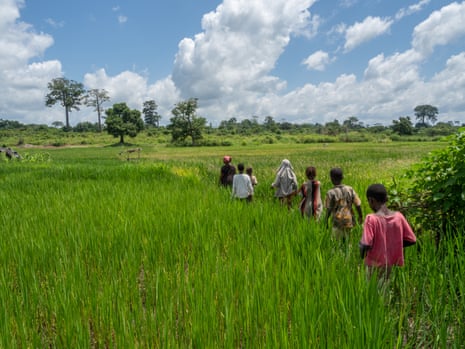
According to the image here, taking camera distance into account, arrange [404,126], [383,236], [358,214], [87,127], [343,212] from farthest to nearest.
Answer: [87,127] < [404,126] < [358,214] < [343,212] < [383,236]

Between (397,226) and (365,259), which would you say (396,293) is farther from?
(397,226)

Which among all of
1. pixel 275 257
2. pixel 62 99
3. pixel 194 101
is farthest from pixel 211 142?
pixel 275 257

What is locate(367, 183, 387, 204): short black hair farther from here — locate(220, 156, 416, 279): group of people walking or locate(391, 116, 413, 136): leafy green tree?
locate(391, 116, 413, 136): leafy green tree

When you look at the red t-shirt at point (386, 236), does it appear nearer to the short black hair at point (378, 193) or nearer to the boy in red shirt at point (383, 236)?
the boy in red shirt at point (383, 236)

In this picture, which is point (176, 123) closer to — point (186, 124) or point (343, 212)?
point (186, 124)

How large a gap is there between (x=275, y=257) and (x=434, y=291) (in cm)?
140

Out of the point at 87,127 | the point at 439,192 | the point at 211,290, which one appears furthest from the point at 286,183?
the point at 87,127

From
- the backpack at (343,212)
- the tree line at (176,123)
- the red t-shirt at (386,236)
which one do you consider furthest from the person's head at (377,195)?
the tree line at (176,123)

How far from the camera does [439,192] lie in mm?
3156

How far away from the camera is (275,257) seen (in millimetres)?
3068

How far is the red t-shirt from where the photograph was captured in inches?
96.7

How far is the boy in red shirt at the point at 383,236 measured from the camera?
2.46 metres

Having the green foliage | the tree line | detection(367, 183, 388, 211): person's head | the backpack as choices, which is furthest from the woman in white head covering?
the tree line

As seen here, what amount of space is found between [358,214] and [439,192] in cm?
115
